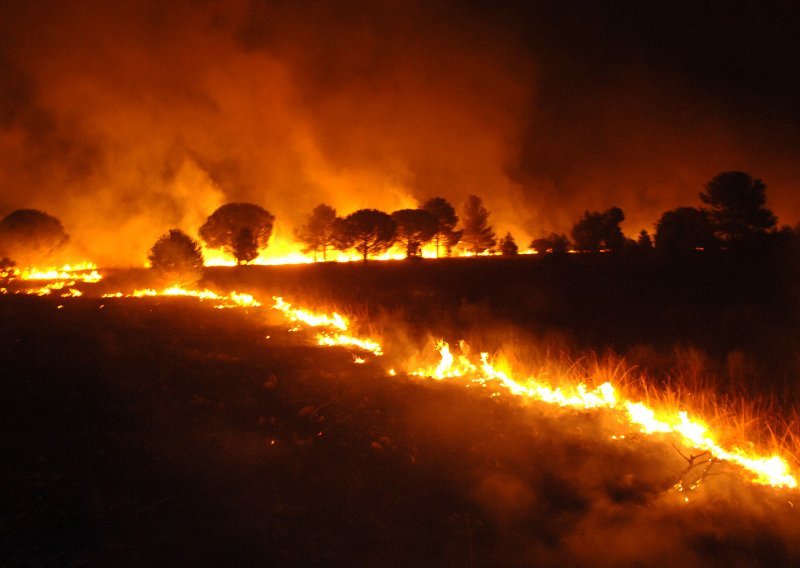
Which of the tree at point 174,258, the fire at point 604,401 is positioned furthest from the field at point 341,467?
the tree at point 174,258

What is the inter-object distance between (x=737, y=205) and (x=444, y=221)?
1624 inches

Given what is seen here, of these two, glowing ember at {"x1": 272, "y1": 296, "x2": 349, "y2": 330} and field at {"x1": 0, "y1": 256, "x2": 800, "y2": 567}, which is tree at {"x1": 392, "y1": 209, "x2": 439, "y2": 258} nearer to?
glowing ember at {"x1": 272, "y1": 296, "x2": 349, "y2": 330}

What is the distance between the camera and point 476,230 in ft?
286

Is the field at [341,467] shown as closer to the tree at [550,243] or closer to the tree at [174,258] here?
the tree at [174,258]

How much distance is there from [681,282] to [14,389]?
2661cm

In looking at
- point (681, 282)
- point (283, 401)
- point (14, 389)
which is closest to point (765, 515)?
point (283, 401)

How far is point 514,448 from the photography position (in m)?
5.92

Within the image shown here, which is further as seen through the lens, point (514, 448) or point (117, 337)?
point (117, 337)

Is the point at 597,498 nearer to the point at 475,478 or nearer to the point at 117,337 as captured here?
the point at 475,478

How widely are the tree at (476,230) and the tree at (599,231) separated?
64.5 ft

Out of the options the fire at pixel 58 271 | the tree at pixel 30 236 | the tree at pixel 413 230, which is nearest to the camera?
the fire at pixel 58 271

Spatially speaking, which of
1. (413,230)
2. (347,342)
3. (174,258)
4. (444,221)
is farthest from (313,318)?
(444,221)

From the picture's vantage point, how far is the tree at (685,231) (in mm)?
37344

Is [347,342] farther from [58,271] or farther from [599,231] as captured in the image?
[599,231]
